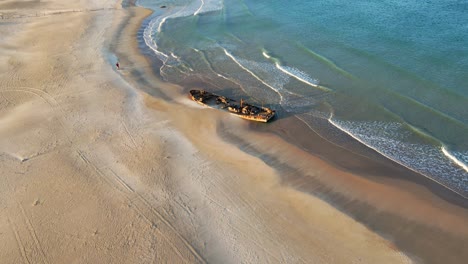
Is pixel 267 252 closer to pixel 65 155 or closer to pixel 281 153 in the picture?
pixel 281 153

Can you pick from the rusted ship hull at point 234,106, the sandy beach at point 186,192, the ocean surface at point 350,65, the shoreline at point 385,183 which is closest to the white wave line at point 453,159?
the ocean surface at point 350,65

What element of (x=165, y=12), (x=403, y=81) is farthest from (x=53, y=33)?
(x=403, y=81)

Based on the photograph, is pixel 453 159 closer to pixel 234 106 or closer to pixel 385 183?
pixel 385 183

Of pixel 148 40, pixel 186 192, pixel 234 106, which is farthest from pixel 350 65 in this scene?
pixel 148 40

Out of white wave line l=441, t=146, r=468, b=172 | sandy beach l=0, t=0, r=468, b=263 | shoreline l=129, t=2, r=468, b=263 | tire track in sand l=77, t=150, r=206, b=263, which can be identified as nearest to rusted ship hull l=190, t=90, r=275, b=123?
sandy beach l=0, t=0, r=468, b=263

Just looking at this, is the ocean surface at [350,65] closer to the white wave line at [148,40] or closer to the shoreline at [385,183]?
the white wave line at [148,40]

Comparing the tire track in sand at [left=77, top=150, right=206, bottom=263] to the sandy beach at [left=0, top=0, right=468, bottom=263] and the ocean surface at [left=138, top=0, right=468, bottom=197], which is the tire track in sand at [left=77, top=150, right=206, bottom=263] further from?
the ocean surface at [left=138, top=0, right=468, bottom=197]
